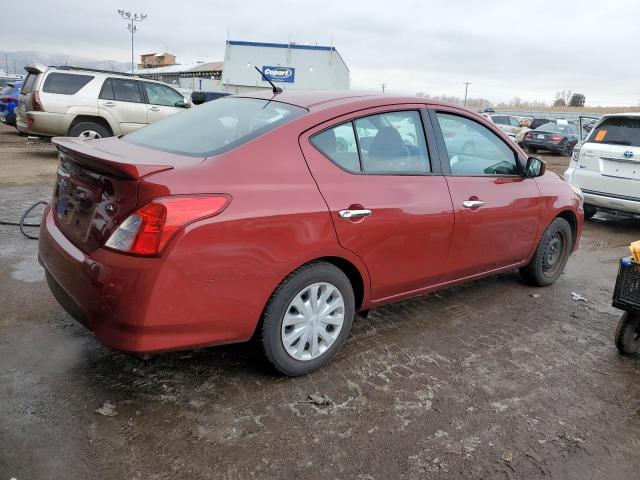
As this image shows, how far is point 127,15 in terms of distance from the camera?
2189 inches

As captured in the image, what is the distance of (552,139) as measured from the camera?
810 inches

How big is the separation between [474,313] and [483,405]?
137 centimetres

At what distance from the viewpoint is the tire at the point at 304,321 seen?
2818 mm

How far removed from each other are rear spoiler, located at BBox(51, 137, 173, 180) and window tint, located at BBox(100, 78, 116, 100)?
9012 millimetres

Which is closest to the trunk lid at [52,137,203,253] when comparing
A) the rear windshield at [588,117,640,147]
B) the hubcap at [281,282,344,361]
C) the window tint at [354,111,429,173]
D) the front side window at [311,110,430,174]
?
the front side window at [311,110,430,174]

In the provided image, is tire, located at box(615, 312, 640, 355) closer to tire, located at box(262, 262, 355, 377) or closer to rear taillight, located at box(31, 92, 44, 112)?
tire, located at box(262, 262, 355, 377)


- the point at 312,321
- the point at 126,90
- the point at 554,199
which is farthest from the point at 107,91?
the point at 312,321

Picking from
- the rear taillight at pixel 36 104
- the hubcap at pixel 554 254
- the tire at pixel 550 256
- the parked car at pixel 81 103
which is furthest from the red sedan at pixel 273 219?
→ the rear taillight at pixel 36 104

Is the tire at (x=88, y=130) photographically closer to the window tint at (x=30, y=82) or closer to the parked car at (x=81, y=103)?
the parked car at (x=81, y=103)

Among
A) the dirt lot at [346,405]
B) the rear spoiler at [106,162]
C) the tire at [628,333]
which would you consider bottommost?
the dirt lot at [346,405]

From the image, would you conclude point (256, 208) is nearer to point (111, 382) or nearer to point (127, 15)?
point (111, 382)

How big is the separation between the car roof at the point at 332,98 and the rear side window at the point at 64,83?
28.2 feet

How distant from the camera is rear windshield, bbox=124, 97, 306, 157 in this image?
2.90m

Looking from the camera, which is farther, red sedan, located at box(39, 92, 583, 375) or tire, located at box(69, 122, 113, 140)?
tire, located at box(69, 122, 113, 140)
